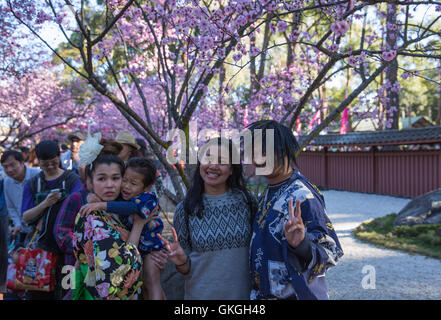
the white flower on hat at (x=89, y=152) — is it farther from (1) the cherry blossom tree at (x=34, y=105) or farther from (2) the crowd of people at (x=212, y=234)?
(1) the cherry blossom tree at (x=34, y=105)

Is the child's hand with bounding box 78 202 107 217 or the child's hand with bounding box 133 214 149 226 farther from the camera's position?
the child's hand with bounding box 133 214 149 226

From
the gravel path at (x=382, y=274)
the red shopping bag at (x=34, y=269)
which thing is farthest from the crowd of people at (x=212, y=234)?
the gravel path at (x=382, y=274)

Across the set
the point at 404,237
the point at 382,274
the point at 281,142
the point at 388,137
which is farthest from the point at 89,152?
the point at 388,137

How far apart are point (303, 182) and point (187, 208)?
2.18 feet

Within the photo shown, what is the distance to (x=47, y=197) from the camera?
271cm

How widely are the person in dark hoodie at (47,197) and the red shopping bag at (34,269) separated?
7 centimetres

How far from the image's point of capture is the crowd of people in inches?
57.0

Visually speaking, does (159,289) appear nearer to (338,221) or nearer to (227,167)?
(227,167)

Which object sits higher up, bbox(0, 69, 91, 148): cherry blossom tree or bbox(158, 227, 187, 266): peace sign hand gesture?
bbox(0, 69, 91, 148): cherry blossom tree

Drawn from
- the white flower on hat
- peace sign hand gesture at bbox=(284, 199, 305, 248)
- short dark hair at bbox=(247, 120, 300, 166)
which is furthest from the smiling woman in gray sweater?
the white flower on hat

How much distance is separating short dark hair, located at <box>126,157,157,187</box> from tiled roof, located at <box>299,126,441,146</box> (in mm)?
11033

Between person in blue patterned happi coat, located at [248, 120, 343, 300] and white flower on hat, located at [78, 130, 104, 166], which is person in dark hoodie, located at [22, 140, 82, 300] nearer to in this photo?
white flower on hat, located at [78, 130, 104, 166]

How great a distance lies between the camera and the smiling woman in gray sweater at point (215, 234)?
179 cm

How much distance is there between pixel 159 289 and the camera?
6.55 ft
